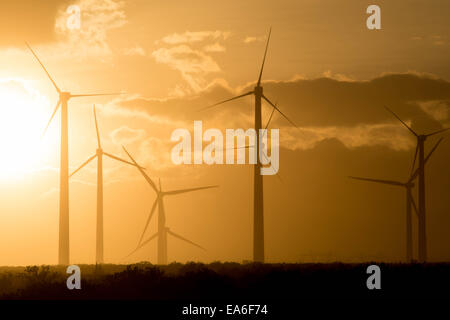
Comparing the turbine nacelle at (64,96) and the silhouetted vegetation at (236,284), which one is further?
the turbine nacelle at (64,96)

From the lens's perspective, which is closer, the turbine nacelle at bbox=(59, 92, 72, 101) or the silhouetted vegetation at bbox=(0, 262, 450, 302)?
the silhouetted vegetation at bbox=(0, 262, 450, 302)

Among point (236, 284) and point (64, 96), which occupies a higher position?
point (64, 96)

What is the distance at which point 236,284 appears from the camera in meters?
43.9

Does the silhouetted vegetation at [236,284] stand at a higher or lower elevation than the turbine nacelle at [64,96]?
lower

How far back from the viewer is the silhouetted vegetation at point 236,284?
40875 mm

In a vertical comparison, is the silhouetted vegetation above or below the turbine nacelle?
below

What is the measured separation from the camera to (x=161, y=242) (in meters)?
90.4

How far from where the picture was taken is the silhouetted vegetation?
40875 millimetres

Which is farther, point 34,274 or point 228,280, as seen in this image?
point 34,274

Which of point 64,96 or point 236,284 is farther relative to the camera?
point 64,96
